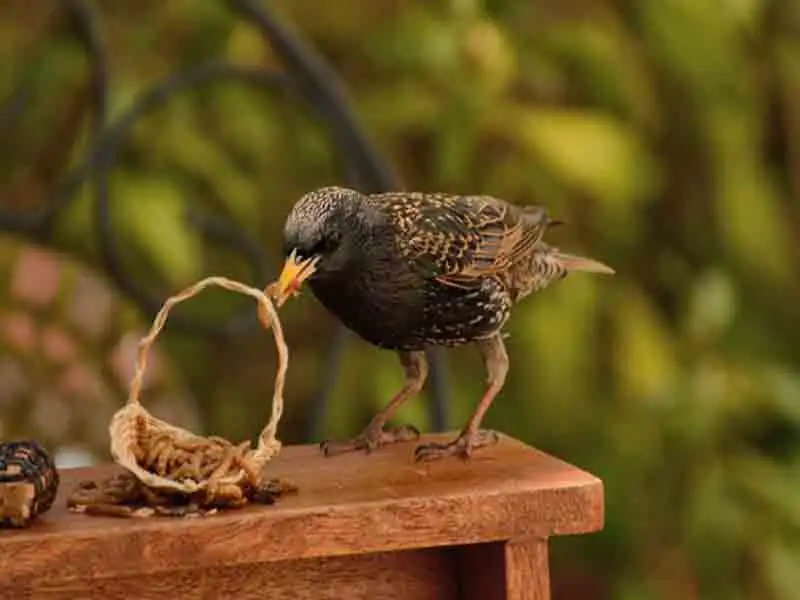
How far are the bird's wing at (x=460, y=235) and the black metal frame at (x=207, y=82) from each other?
0.57 m

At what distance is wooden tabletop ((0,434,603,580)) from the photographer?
0.76m

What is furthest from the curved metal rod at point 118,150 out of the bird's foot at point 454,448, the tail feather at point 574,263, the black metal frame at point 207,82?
the bird's foot at point 454,448

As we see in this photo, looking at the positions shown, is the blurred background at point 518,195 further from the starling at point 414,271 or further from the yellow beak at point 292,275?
the yellow beak at point 292,275

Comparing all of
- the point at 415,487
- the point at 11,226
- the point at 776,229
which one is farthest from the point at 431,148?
the point at 415,487

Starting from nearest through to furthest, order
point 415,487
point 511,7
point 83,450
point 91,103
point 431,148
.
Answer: point 415,487, point 83,450, point 91,103, point 511,7, point 431,148

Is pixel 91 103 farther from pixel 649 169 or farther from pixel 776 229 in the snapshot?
pixel 776 229

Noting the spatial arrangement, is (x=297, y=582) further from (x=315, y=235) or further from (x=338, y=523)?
(x=315, y=235)

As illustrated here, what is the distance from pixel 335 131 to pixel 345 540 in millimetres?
898

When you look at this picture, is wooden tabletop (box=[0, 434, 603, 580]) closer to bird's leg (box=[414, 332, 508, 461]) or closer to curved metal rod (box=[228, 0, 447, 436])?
bird's leg (box=[414, 332, 508, 461])

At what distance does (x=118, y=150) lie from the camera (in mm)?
1607

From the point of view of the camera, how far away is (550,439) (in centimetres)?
194

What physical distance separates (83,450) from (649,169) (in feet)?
2.82

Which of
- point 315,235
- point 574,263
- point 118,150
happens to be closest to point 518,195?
point 118,150

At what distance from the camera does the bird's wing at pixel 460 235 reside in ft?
3.00
